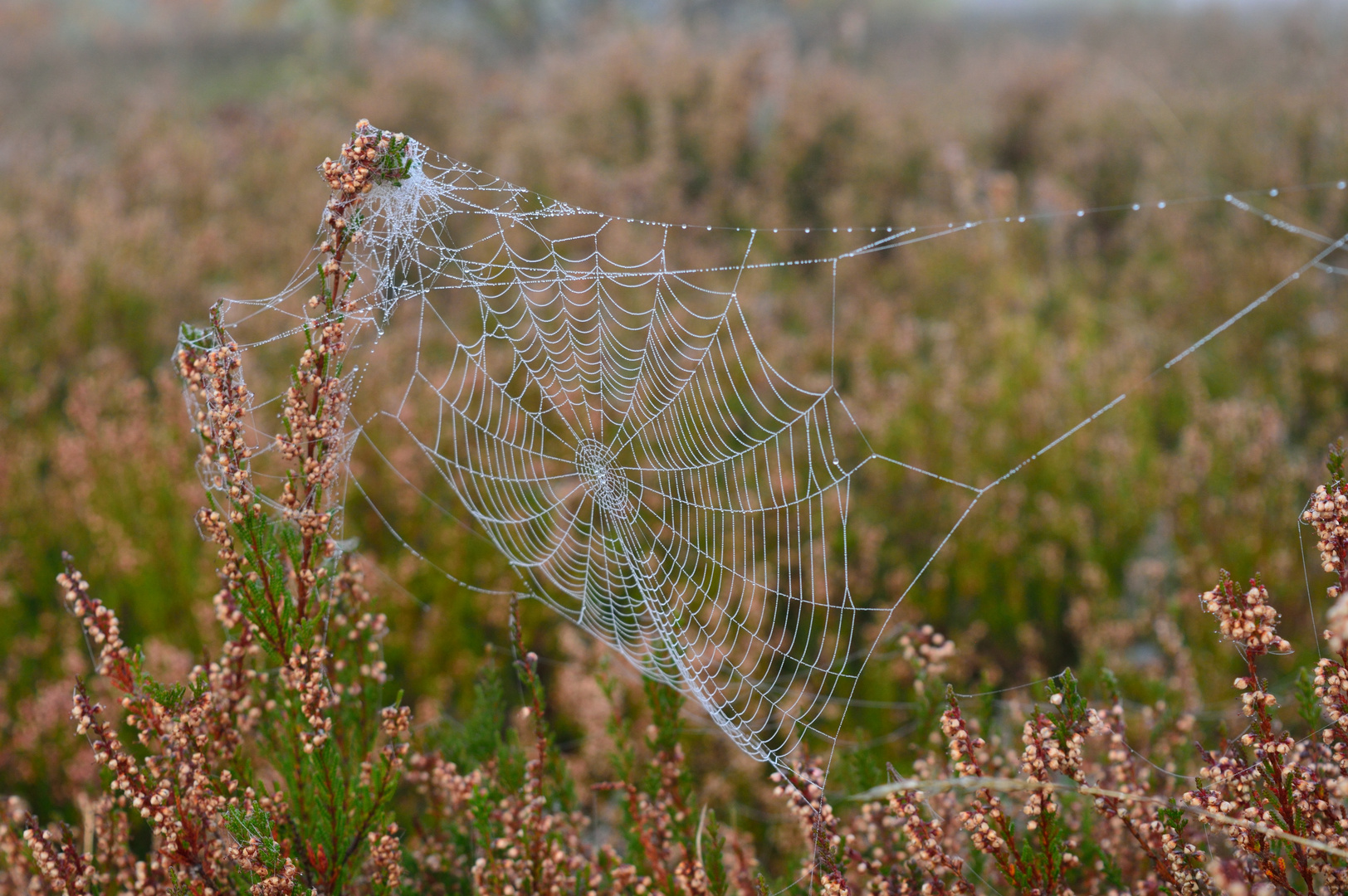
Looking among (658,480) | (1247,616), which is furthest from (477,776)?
(658,480)

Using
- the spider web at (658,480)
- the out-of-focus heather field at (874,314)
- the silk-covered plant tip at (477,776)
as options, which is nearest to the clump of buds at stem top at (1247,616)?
the silk-covered plant tip at (477,776)

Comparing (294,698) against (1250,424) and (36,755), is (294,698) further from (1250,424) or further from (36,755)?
(1250,424)

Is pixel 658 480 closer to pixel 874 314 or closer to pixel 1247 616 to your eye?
pixel 1247 616

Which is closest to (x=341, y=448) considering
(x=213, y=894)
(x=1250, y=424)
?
(x=213, y=894)

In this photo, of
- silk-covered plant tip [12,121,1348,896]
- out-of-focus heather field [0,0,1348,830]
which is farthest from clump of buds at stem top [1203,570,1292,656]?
out-of-focus heather field [0,0,1348,830]

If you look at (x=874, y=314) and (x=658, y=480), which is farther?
(x=874, y=314)

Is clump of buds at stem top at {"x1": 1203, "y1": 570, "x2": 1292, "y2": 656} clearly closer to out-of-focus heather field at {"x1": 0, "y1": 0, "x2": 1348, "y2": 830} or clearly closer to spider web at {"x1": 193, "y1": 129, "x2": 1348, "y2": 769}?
out-of-focus heather field at {"x1": 0, "y1": 0, "x2": 1348, "y2": 830}
